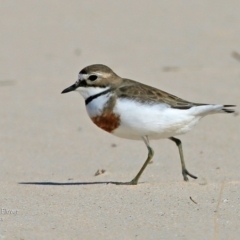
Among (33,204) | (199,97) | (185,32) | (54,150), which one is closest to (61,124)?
(54,150)

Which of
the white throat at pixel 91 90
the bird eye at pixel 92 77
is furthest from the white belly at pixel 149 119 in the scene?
the bird eye at pixel 92 77

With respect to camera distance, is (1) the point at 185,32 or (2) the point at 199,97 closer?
(2) the point at 199,97

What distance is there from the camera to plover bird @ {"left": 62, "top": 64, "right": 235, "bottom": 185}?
21.5 feet

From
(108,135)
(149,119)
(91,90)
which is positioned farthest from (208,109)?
(108,135)

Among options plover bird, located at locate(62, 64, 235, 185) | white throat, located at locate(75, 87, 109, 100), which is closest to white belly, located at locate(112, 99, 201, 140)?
plover bird, located at locate(62, 64, 235, 185)

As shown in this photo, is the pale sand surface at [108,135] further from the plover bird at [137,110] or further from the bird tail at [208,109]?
the bird tail at [208,109]

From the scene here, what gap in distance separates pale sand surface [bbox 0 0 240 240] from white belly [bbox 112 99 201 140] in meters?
0.45

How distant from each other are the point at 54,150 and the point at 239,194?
114 inches

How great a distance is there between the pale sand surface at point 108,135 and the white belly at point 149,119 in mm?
445

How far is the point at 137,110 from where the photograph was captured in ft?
21.4

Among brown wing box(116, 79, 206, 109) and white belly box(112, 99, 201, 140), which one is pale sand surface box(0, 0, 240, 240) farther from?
brown wing box(116, 79, 206, 109)

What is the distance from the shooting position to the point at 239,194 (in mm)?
6188

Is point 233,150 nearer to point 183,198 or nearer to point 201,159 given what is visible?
point 201,159

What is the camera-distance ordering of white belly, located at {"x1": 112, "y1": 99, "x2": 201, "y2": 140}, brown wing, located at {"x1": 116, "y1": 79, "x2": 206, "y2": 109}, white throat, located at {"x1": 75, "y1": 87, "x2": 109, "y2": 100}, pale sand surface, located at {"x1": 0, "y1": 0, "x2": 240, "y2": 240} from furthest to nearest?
white throat, located at {"x1": 75, "y1": 87, "x2": 109, "y2": 100} < brown wing, located at {"x1": 116, "y1": 79, "x2": 206, "y2": 109} < white belly, located at {"x1": 112, "y1": 99, "x2": 201, "y2": 140} < pale sand surface, located at {"x1": 0, "y1": 0, "x2": 240, "y2": 240}
